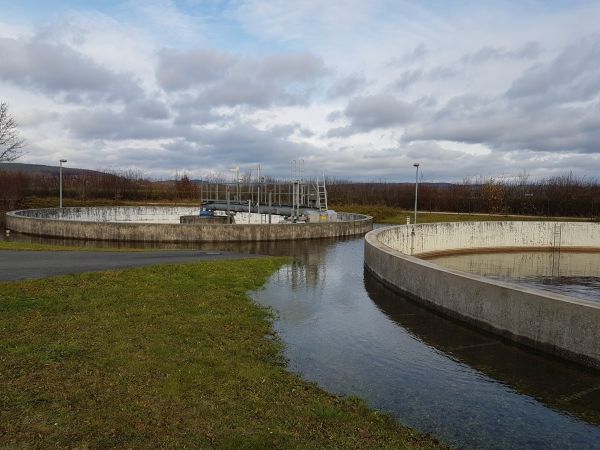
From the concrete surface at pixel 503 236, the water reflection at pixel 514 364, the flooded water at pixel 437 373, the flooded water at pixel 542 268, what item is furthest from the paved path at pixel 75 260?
the concrete surface at pixel 503 236

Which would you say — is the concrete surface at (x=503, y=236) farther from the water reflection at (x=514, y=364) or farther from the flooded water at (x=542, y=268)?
the water reflection at (x=514, y=364)

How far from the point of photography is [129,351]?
9172mm

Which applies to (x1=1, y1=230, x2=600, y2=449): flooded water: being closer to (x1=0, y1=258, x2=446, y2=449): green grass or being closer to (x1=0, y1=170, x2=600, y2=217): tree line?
(x1=0, y1=258, x2=446, y2=449): green grass

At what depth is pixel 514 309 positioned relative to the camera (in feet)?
38.4

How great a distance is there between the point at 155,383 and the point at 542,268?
23.2 m

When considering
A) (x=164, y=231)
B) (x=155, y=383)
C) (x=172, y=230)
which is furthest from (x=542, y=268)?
(x=155, y=383)

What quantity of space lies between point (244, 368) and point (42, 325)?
4.92 meters

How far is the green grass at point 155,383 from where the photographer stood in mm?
6188

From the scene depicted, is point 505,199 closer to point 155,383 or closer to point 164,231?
point 164,231

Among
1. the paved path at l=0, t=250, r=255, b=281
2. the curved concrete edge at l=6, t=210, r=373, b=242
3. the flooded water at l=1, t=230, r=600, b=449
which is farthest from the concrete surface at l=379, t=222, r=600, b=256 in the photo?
the flooded water at l=1, t=230, r=600, b=449

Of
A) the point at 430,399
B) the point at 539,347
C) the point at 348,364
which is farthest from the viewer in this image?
the point at 539,347

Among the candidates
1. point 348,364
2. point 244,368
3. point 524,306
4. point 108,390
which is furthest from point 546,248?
point 108,390

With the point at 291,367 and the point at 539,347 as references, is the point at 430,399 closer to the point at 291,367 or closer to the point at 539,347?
the point at 291,367

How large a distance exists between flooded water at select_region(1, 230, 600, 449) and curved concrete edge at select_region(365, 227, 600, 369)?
33 cm
